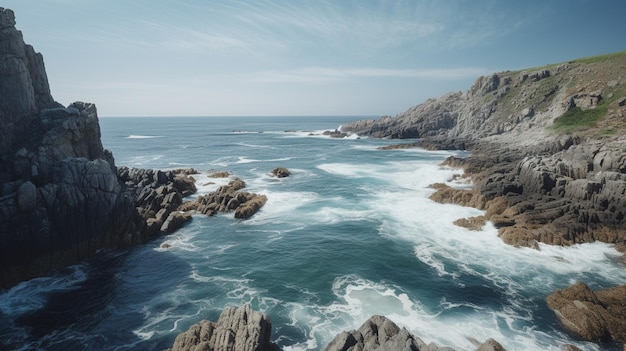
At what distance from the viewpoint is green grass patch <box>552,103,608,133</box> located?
7556 cm

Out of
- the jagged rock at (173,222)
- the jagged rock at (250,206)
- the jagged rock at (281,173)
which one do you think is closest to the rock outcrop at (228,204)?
the jagged rock at (250,206)

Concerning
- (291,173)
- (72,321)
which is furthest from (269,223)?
(291,173)

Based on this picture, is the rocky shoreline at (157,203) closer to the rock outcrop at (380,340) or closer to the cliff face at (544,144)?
the rock outcrop at (380,340)

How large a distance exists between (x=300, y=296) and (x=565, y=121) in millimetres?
87753

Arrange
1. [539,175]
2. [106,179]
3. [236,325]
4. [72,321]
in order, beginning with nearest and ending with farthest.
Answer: [236,325] < [72,321] < [106,179] < [539,175]

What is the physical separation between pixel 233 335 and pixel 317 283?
1205 centimetres

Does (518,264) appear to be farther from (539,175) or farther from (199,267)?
(199,267)

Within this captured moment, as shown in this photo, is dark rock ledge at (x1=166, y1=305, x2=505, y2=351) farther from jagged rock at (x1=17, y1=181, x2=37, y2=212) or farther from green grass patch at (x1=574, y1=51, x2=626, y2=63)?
green grass patch at (x1=574, y1=51, x2=626, y2=63)

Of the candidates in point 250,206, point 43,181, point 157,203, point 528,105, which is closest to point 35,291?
point 43,181

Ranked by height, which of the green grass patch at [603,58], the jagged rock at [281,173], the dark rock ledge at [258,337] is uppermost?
the green grass patch at [603,58]

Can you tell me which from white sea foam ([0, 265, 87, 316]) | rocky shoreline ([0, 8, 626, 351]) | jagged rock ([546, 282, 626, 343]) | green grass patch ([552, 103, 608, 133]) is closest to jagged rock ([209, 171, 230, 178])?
rocky shoreline ([0, 8, 626, 351])

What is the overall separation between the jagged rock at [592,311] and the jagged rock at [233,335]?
19998 millimetres

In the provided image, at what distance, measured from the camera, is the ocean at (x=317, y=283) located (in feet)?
74.1

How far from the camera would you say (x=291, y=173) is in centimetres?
7762
